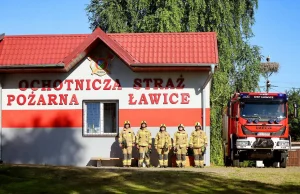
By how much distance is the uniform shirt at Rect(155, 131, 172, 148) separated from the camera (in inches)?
936

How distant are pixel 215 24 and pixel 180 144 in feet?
57.5

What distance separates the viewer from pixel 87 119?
25219mm

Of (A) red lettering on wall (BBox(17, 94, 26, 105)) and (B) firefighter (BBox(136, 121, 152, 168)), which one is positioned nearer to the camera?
(B) firefighter (BBox(136, 121, 152, 168))

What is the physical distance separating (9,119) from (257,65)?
67.9 feet

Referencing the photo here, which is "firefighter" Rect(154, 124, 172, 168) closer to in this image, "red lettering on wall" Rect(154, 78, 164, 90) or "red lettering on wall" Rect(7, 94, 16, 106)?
"red lettering on wall" Rect(154, 78, 164, 90)

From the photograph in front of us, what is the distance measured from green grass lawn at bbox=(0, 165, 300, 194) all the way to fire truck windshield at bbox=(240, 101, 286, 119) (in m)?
4.50

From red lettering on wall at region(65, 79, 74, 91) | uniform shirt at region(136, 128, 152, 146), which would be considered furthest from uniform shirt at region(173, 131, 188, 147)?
red lettering on wall at region(65, 79, 74, 91)

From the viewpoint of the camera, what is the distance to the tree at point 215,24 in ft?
126

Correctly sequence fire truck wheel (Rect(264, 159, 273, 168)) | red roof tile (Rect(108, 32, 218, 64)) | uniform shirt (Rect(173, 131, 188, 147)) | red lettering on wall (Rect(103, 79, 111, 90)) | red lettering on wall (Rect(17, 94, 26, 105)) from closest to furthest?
1. uniform shirt (Rect(173, 131, 188, 147))
2. red roof tile (Rect(108, 32, 218, 64))
3. red lettering on wall (Rect(103, 79, 111, 90))
4. red lettering on wall (Rect(17, 94, 26, 105))
5. fire truck wheel (Rect(264, 159, 273, 168))

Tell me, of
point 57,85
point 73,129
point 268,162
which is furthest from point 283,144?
point 57,85

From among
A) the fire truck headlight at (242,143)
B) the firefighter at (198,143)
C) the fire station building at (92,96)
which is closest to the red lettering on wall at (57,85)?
the fire station building at (92,96)

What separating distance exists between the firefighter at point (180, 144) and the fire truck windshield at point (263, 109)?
251 centimetres

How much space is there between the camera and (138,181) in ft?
57.1

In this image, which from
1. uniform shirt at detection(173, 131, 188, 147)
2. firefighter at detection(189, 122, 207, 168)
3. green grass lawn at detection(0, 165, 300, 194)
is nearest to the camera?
green grass lawn at detection(0, 165, 300, 194)
